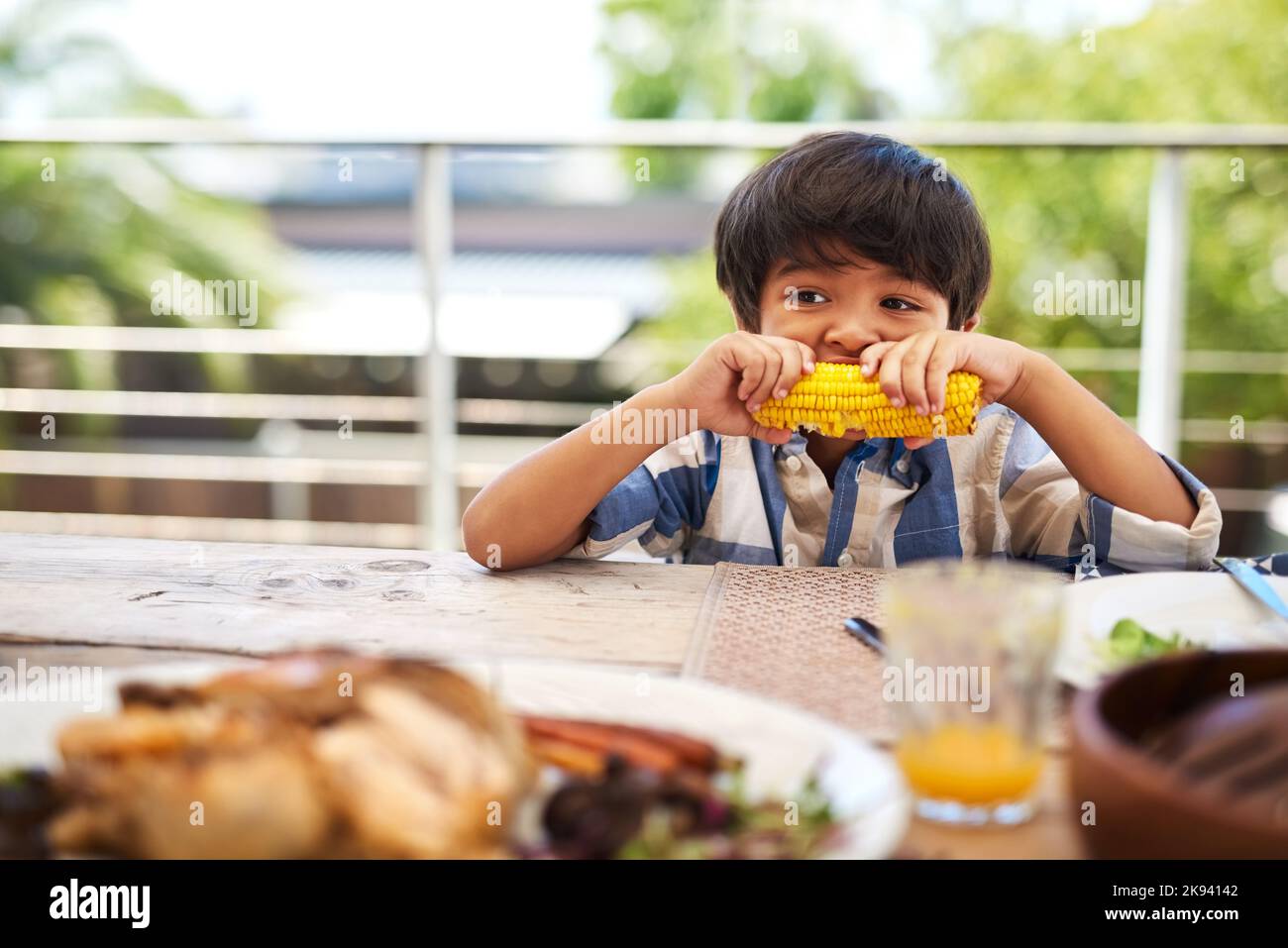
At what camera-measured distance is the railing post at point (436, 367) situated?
2.29m

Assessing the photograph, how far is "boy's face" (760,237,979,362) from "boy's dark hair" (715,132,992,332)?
13 millimetres

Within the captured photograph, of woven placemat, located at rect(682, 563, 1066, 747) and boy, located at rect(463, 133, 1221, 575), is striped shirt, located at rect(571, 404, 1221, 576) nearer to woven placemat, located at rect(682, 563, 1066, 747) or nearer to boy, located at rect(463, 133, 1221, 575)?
boy, located at rect(463, 133, 1221, 575)

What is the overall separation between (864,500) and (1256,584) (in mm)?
449

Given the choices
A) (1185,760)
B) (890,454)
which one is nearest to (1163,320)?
(890,454)

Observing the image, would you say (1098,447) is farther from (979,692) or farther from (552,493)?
(979,692)

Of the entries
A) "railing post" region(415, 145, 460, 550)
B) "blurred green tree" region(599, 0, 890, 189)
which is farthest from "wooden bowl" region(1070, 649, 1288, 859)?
"blurred green tree" region(599, 0, 890, 189)

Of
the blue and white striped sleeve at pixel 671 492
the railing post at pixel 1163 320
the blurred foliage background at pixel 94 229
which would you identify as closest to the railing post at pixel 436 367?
the blue and white striped sleeve at pixel 671 492

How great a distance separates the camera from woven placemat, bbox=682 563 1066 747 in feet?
2.05

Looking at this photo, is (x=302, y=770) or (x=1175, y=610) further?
(x=1175, y=610)

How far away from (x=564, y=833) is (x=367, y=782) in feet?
0.27

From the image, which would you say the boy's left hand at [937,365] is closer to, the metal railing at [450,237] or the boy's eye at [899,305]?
the boy's eye at [899,305]

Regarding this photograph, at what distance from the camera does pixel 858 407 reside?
1.03m
